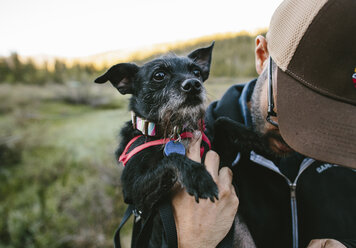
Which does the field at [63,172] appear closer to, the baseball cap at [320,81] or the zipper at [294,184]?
the zipper at [294,184]

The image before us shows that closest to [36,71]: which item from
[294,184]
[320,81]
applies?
[294,184]

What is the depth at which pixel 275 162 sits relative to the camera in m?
2.16

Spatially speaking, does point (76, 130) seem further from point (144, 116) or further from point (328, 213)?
point (328, 213)

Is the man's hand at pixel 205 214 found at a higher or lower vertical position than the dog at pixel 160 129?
lower

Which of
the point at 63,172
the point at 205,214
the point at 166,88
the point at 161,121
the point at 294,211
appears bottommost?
the point at 63,172

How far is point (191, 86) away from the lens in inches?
78.6

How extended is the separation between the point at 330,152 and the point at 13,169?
10619 millimetres

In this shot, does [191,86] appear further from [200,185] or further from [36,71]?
[36,71]

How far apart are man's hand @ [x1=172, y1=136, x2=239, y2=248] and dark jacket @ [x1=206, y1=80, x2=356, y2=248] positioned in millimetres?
396

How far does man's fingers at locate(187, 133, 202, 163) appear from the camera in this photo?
1.89 m

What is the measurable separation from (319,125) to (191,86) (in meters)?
1.10

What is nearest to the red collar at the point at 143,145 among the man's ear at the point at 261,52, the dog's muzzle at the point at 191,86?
the dog's muzzle at the point at 191,86

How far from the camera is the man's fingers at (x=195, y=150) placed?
1.89 metres

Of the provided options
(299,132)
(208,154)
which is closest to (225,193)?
(208,154)
